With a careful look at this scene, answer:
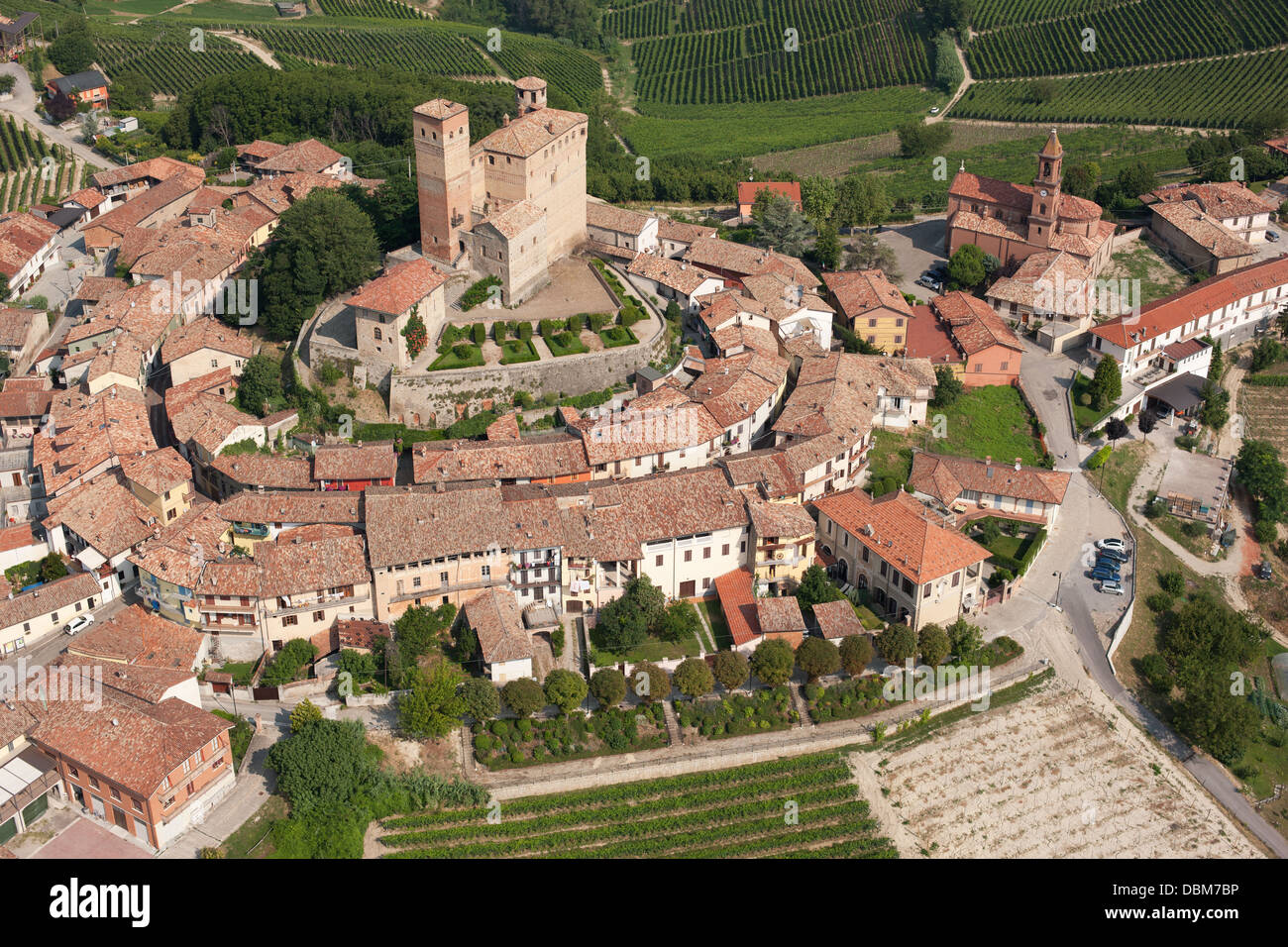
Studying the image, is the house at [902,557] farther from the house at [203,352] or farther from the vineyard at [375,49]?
the vineyard at [375,49]

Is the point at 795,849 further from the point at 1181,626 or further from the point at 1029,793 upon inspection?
the point at 1181,626

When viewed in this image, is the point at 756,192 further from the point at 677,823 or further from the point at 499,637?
the point at 677,823

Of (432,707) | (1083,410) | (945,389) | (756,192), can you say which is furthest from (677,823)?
(756,192)

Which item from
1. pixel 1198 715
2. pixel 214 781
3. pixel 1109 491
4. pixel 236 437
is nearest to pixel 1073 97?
pixel 1109 491

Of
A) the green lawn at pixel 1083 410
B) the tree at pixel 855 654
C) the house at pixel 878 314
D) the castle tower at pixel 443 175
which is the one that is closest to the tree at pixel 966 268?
the house at pixel 878 314

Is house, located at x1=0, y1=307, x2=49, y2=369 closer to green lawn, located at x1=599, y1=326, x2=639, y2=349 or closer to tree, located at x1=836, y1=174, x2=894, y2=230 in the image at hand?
green lawn, located at x1=599, y1=326, x2=639, y2=349
